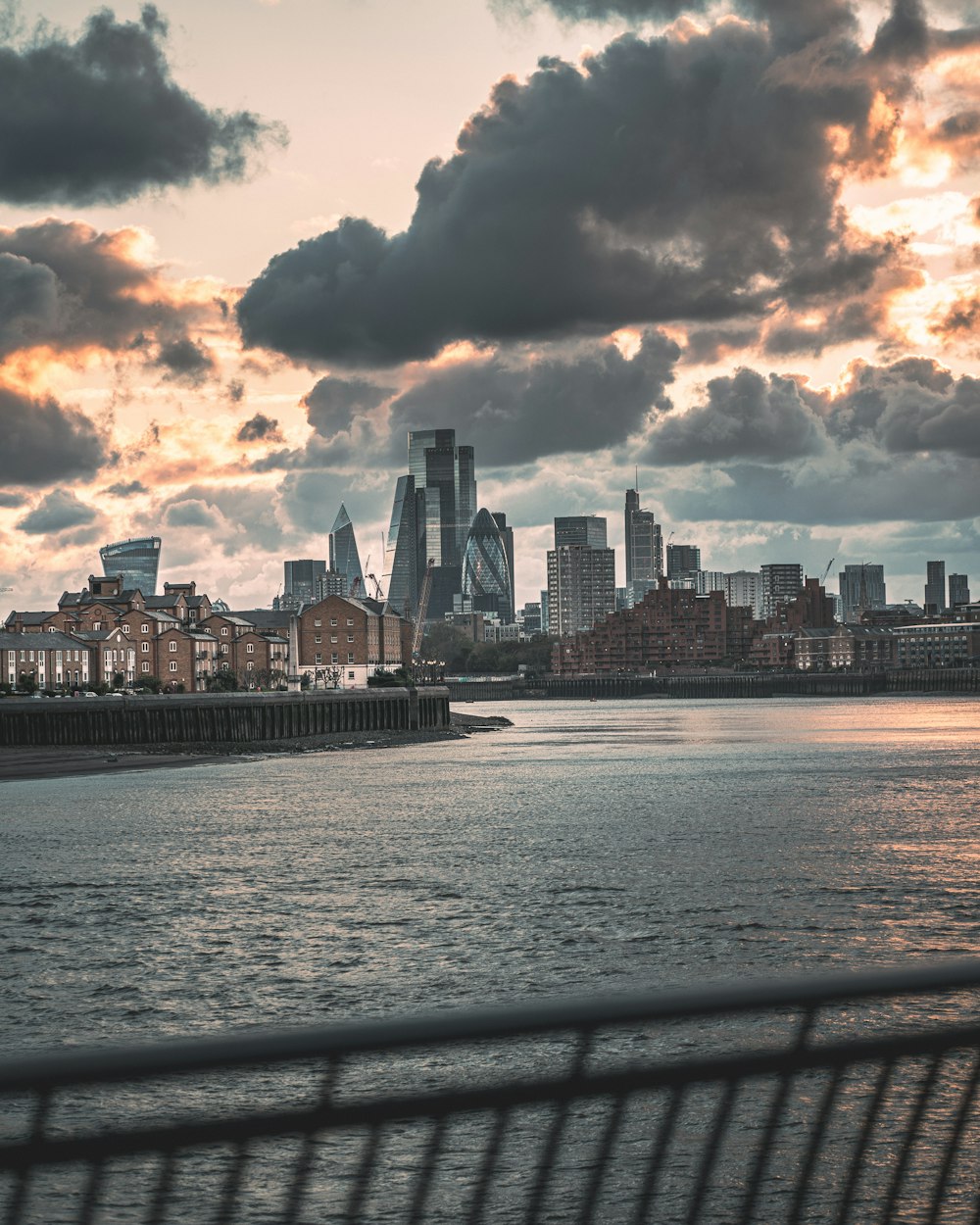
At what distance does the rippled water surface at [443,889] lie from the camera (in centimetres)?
2147

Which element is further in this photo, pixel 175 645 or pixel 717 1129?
pixel 175 645

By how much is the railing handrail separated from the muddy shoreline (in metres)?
70.6

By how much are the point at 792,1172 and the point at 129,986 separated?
11.9 metres

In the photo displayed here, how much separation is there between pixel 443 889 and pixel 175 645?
488 feet

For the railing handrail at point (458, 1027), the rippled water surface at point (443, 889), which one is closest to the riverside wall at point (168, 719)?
the rippled water surface at point (443, 889)

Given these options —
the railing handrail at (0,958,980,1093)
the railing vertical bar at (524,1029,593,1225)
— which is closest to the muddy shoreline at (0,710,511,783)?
the railing vertical bar at (524,1029,593,1225)

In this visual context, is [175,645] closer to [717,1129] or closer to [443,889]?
[443,889]

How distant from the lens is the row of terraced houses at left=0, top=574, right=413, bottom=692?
544 feet

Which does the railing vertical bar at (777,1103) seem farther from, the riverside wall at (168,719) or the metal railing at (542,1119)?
the riverside wall at (168,719)

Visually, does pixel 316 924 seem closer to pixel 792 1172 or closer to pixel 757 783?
pixel 792 1172

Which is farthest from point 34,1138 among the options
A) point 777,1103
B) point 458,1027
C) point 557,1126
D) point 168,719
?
point 168,719

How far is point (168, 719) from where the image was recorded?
9900cm

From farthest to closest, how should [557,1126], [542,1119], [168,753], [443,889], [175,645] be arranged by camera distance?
[175,645] < [168,753] < [443,889] < [542,1119] < [557,1126]

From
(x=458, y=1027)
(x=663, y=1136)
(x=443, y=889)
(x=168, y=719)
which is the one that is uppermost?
(x=458, y=1027)
